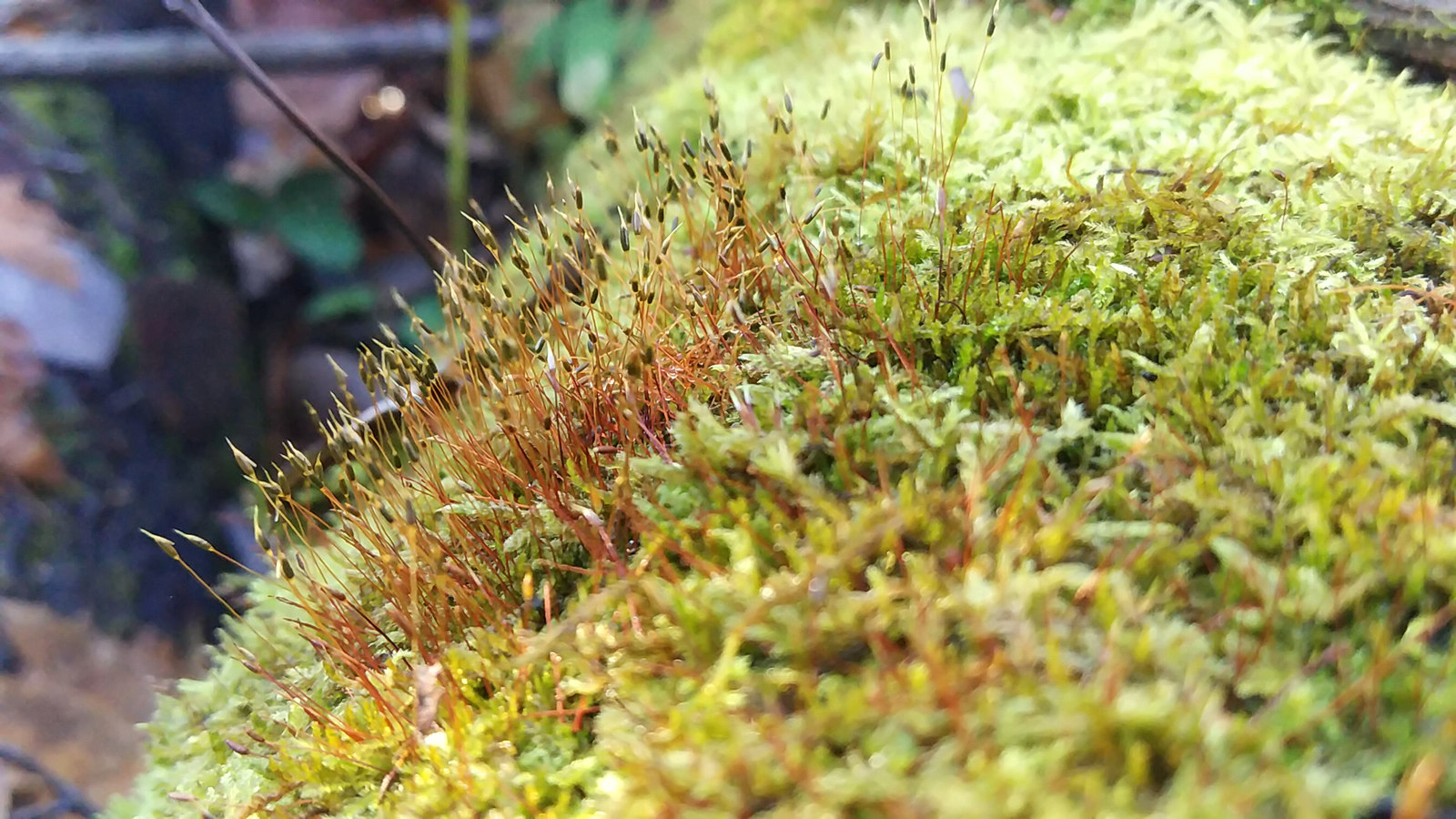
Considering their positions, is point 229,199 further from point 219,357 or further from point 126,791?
point 126,791

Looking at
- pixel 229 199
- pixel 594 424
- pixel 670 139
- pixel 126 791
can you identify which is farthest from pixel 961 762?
pixel 229 199

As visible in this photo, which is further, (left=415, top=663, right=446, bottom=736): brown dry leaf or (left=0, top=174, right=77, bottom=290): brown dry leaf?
(left=0, top=174, right=77, bottom=290): brown dry leaf

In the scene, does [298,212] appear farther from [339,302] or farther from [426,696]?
[426,696]

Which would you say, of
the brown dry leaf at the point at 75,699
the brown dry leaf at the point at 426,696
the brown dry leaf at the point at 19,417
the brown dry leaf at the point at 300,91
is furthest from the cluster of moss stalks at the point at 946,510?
the brown dry leaf at the point at 300,91

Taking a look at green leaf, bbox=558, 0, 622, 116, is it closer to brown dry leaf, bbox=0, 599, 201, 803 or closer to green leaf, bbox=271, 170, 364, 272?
green leaf, bbox=271, 170, 364, 272

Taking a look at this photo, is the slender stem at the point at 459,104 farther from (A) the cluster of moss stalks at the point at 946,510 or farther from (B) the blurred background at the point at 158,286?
(A) the cluster of moss stalks at the point at 946,510

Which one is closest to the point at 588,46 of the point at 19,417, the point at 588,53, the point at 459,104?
the point at 588,53

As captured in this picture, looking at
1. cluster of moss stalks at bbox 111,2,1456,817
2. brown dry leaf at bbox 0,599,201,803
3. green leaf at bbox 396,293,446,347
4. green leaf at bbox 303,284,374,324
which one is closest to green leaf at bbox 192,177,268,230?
green leaf at bbox 303,284,374,324
